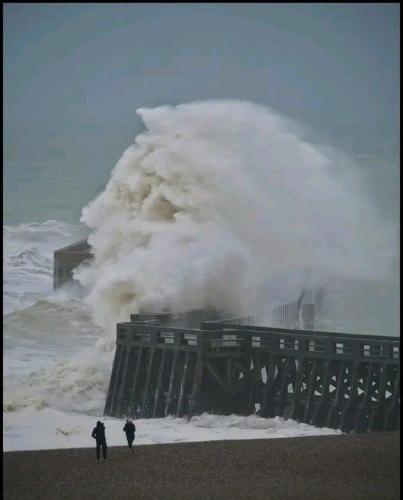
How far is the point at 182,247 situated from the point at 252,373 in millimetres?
3048

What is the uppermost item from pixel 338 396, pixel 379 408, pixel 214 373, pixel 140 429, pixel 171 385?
pixel 214 373

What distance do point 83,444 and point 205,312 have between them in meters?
4.24

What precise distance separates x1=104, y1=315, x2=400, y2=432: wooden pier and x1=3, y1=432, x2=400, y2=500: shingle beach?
1.38 metres

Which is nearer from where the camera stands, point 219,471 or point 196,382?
point 219,471

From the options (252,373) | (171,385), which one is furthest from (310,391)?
(171,385)

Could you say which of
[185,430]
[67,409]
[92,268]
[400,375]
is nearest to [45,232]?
[92,268]

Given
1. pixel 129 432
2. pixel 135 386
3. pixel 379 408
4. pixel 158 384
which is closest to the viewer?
pixel 129 432

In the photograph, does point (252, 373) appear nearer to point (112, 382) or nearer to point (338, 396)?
point (338, 396)

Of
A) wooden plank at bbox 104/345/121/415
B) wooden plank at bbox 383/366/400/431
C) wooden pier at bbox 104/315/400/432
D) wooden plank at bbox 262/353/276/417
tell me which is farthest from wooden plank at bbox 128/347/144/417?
wooden plank at bbox 383/366/400/431

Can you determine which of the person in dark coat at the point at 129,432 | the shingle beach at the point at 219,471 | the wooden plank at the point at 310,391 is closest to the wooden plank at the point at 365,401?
the wooden plank at the point at 310,391

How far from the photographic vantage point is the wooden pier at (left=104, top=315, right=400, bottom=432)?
16859mm

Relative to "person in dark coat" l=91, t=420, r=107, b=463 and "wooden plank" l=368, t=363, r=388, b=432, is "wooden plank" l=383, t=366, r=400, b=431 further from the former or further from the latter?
"person in dark coat" l=91, t=420, r=107, b=463

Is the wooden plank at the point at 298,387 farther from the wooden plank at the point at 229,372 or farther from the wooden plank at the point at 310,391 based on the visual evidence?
the wooden plank at the point at 229,372

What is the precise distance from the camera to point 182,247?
66.4 feet
